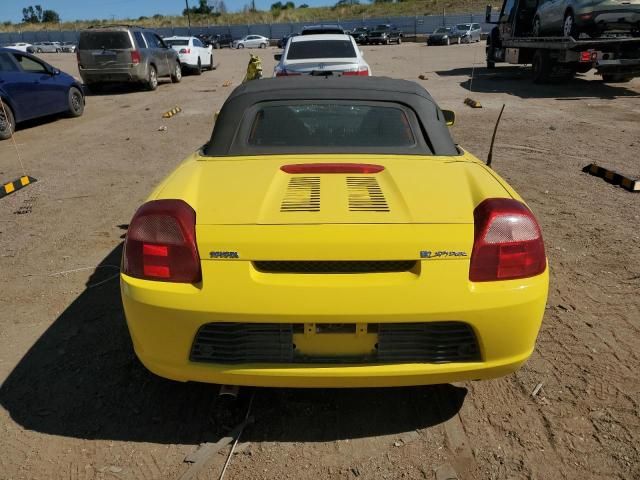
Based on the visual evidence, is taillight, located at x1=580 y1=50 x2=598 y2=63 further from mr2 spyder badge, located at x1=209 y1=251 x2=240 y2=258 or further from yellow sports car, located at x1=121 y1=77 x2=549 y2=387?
mr2 spyder badge, located at x1=209 y1=251 x2=240 y2=258

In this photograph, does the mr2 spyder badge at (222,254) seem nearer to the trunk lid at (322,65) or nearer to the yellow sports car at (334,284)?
the yellow sports car at (334,284)

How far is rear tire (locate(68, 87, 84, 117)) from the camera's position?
12.1m

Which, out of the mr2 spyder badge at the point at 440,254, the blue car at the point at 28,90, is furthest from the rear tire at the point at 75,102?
the mr2 spyder badge at the point at 440,254

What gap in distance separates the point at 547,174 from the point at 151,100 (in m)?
11.8

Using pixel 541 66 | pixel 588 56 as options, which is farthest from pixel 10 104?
pixel 541 66

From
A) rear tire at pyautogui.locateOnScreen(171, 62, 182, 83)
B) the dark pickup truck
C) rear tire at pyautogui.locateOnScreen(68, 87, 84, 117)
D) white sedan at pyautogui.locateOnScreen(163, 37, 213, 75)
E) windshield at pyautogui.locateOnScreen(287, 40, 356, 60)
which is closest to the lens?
windshield at pyautogui.locateOnScreen(287, 40, 356, 60)

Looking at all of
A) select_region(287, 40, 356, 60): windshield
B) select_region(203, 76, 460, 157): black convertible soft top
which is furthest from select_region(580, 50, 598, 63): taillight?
select_region(203, 76, 460, 157): black convertible soft top

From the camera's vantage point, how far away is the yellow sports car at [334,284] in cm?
206

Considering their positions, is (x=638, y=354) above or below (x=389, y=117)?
below

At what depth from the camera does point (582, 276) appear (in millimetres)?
3928

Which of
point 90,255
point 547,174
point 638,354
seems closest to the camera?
point 638,354

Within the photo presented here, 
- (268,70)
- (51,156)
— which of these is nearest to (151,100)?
(51,156)

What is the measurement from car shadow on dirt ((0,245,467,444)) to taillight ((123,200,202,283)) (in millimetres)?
802

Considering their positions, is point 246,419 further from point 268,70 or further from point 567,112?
point 268,70
